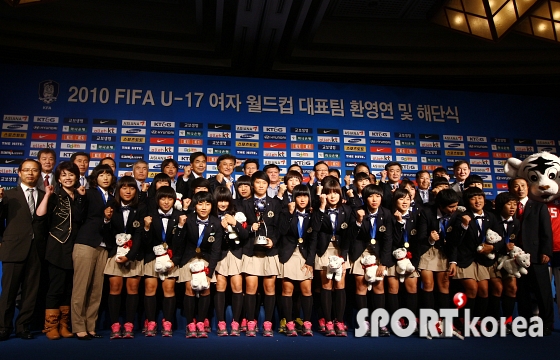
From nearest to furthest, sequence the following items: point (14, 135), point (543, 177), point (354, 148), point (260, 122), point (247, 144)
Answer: point (543, 177) < point (14, 135) < point (247, 144) < point (260, 122) < point (354, 148)

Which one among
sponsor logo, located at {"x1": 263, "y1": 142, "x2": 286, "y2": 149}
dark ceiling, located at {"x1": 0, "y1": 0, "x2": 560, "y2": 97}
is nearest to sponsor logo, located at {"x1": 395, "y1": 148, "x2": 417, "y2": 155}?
dark ceiling, located at {"x1": 0, "y1": 0, "x2": 560, "y2": 97}

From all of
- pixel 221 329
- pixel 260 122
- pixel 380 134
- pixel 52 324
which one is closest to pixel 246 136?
pixel 260 122

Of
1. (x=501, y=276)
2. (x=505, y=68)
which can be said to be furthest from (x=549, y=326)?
(x=505, y=68)

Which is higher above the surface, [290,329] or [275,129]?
[275,129]

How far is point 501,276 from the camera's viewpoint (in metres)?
4.07

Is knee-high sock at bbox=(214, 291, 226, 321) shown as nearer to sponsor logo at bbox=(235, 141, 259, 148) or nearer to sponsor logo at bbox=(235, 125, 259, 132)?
sponsor logo at bbox=(235, 141, 259, 148)

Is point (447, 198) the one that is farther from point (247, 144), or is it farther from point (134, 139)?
point (134, 139)

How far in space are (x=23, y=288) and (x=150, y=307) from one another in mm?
1008

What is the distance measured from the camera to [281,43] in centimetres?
680

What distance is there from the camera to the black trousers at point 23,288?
3420mm

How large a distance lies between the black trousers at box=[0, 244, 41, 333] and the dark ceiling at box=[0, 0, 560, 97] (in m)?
3.78

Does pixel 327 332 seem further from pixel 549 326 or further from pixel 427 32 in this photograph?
pixel 427 32

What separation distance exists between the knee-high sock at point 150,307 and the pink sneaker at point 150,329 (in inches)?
1.9

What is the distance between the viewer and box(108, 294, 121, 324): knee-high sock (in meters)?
3.60
